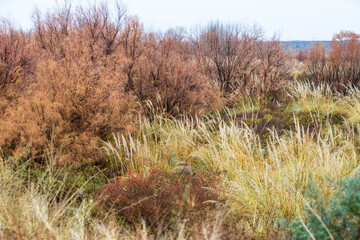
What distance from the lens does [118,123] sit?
5.25 m

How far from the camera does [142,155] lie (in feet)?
15.4

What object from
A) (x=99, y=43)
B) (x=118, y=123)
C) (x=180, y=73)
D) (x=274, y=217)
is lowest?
(x=274, y=217)

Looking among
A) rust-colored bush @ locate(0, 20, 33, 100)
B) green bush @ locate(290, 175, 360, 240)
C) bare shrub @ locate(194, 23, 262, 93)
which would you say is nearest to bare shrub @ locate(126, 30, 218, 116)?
rust-colored bush @ locate(0, 20, 33, 100)

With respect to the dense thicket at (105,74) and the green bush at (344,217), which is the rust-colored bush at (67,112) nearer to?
the dense thicket at (105,74)

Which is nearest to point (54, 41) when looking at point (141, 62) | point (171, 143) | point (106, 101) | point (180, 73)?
point (141, 62)

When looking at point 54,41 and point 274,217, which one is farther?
point 54,41

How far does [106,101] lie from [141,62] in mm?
3195

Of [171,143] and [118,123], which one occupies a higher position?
[118,123]

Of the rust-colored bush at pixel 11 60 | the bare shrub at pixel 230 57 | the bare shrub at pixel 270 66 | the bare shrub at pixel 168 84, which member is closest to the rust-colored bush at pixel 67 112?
the rust-colored bush at pixel 11 60

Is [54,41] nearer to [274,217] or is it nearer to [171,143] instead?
[171,143]

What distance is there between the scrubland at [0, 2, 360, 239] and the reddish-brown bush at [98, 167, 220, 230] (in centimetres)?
2

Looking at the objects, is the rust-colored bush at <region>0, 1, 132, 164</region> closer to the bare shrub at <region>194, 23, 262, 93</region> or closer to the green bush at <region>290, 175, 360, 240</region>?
the green bush at <region>290, 175, 360, 240</region>

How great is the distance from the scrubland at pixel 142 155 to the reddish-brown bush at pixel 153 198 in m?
0.02

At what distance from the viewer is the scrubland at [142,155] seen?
2.62m
